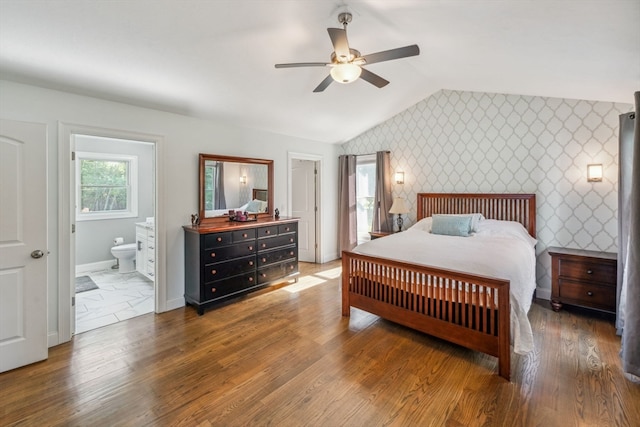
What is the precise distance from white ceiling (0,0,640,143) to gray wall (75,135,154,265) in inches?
99.8

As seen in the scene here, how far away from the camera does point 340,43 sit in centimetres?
218

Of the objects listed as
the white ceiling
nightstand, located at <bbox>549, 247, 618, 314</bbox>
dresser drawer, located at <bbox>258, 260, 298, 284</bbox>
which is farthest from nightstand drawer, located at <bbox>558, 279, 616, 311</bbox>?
dresser drawer, located at <bbox>258, 260, 298, 284</bbox>

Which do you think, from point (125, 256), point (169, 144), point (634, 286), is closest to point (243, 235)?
point (169, 144)

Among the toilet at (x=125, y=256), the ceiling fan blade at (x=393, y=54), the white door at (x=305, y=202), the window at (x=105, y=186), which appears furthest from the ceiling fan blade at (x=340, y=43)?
the window at (x=105, y=186)

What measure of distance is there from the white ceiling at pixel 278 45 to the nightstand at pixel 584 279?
1.75m

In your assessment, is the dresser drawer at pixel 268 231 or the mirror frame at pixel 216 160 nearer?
the mirror frame at pixel 216 160

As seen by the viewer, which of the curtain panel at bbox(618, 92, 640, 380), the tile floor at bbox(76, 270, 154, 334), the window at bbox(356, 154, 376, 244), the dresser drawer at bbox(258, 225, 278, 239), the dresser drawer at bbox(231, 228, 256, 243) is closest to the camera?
the curtain panel at bbox(618, 92, 640, 380)

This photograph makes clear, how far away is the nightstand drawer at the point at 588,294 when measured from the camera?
322 cm

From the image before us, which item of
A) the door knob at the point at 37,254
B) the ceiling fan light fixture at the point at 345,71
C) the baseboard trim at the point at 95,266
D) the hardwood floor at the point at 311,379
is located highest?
the ceiling fan light fixture at the point at 345,71

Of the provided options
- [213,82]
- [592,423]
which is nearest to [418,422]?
[592,423]

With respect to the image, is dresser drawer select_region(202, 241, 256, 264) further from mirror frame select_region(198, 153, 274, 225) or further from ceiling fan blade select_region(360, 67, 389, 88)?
ceiling fan blade select_region(360, 67, 389, 88)

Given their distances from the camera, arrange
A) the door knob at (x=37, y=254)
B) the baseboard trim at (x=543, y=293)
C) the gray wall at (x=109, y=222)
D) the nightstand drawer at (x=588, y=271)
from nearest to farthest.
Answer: the door knob at (x=37, y=254)
the nightstand drawer at (x=588, y=271)
the baseboard trim at (x=543, y=293)
the gray wall at (x=109, y=222)

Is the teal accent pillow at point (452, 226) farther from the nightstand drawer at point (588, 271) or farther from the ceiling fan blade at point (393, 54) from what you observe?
the ceiling fan blade at point (393, 54)

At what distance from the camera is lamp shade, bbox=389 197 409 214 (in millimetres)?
5035
